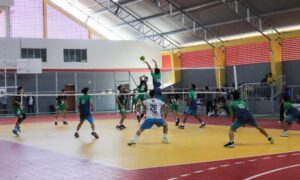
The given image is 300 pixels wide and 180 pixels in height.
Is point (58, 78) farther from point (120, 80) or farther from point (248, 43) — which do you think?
point (248, 43)

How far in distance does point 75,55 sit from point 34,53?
4.06m

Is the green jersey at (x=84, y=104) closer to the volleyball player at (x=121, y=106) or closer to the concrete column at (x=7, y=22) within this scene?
the volleyball player at (x=121, y=106)

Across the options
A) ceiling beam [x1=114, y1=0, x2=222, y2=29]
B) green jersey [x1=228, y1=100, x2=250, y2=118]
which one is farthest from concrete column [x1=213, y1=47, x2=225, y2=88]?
green jersey [x1=228, y1=100, x2=250, y2=118]

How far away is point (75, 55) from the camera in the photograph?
47156 millimetres

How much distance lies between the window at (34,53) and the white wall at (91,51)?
0.93 feet

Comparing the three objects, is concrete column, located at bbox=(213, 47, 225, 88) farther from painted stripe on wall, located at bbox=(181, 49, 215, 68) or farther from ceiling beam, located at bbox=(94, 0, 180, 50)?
ceiling beam, located at bbox=(94, 0, 180, 50)

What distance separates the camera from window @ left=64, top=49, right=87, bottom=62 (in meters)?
46.7

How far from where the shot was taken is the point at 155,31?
4834 cm

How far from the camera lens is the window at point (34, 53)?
44625mm

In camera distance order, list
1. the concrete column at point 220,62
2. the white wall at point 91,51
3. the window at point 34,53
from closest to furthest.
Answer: the white wall at point 91,51 < the concrete column at point 220,62 < the window at point 34,53

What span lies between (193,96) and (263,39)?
17.5 meters

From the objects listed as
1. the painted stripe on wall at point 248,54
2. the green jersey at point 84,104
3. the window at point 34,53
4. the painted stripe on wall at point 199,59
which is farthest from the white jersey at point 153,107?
the window at point 34,53

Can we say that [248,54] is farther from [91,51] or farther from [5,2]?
[5,2]

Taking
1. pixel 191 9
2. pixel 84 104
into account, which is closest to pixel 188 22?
pixel 191 9
